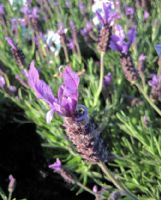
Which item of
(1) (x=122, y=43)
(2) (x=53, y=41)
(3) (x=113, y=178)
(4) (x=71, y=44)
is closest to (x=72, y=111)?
(3) (x=113, y=178)

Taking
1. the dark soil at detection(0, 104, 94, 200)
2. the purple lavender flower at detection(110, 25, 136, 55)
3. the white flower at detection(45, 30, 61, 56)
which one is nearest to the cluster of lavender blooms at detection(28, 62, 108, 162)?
the purple lavender flower at detection(110, 25, 136, 55)

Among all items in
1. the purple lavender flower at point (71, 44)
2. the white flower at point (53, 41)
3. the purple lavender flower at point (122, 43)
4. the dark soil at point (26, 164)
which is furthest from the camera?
the white flower at point (53, 41)

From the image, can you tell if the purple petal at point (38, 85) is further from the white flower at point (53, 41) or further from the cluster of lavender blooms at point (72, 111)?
the white flower at point (53, 41)

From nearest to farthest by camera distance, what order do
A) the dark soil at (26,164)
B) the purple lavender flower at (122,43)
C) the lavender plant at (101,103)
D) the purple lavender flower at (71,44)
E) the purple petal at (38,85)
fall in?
1. the purple petal at (38,85)
2. the lavender plant at (101,103)
3. the purple lavender flower at (122,43)
4. the dark soil at (26,164)
5. the purple lavender flower at (71,44)

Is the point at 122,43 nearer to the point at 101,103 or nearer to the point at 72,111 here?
the point at 72,111

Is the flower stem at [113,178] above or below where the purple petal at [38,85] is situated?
below

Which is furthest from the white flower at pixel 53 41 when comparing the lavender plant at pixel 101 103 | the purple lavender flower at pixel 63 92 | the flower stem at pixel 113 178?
the purple lavender flower at pixel 63 92

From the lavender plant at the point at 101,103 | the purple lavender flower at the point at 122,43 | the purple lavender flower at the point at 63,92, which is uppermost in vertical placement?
the purple lavender flower at the point at 63,92

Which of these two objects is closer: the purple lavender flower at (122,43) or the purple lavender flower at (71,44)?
the purple lavender flower at (122,43)
